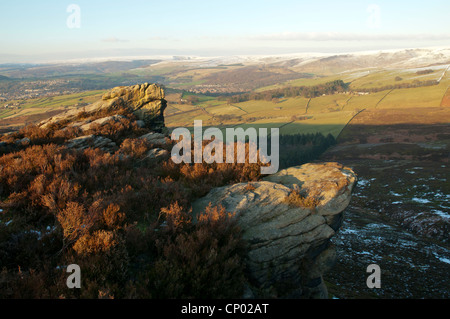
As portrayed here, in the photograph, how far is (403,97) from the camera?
113 m

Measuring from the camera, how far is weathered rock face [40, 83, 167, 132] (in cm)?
1862

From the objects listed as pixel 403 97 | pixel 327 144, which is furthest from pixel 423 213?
pixel 403 97

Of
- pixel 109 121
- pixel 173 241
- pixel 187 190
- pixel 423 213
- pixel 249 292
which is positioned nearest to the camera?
pixel 249 292

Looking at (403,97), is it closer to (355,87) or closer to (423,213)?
(355,87)

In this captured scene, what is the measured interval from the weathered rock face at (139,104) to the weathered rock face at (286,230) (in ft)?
41.1

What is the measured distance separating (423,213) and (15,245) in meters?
35.7

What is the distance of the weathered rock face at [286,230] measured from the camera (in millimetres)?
6285

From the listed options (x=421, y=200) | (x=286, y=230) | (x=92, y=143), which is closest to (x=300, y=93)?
(x=421, y=200)

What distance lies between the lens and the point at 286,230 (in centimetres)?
699

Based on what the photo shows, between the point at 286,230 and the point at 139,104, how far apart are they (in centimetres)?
1668

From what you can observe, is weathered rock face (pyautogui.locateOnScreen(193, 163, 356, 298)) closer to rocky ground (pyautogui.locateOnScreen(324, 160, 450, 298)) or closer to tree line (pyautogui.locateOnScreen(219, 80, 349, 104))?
rocky ground (pyautogui.locateOnScreen(324, 160, 450, 298))

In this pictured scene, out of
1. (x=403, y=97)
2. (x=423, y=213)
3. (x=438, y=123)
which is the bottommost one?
(x=423, y=213)

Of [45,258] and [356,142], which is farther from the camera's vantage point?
[356,142]

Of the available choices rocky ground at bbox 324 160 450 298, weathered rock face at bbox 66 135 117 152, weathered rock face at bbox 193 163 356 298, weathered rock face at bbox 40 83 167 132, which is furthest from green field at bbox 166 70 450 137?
weathered rock face at bbox 193 163 356 298
